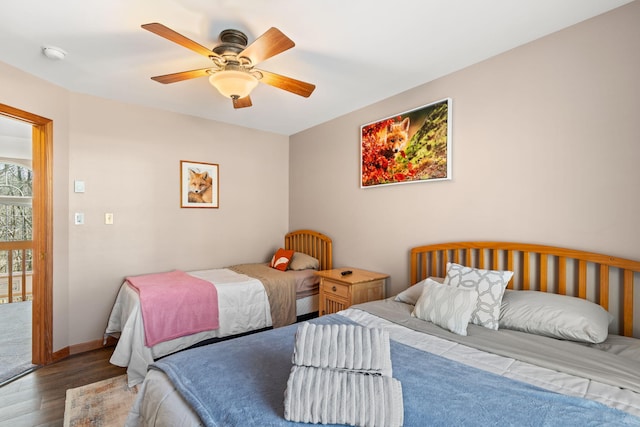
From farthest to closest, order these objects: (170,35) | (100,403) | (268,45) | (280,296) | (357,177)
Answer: (357,177) → (280,296) → (100,403) → (268,45) → (170,35)

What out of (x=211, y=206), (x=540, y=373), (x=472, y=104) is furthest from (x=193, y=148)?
(x=540, y=373)

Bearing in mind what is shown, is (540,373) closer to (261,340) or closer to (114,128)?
(261,340)

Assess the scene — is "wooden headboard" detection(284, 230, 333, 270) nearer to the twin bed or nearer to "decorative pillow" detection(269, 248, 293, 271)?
the twin bed

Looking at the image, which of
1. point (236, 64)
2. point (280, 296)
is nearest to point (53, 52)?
point (236, 64)

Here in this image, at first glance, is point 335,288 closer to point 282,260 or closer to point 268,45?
point 282,260

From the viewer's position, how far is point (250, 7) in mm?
1741

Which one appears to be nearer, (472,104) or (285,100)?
(472,104)

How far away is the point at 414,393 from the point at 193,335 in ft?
7.23

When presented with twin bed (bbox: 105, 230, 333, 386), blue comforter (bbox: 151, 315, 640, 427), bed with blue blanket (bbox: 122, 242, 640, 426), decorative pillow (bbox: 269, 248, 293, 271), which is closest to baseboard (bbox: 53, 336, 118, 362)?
twin bed (bbox: 105, 230, 333, 386)

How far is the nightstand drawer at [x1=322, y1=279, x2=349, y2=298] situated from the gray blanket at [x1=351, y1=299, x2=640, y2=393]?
0.88 m

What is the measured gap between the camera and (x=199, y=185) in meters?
3.71

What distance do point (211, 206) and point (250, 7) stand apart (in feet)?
8.27

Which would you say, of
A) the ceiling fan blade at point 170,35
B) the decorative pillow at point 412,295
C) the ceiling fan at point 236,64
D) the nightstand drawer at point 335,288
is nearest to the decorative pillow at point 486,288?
the decorative pillow at point 412,295

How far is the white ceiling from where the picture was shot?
174cm
